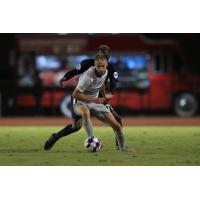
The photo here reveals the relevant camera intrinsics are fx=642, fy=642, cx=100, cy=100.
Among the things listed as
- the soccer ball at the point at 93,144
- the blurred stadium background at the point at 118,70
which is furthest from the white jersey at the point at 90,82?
the blurred stadium background at the point at 118,70

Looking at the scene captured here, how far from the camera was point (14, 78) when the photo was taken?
18.5 meters

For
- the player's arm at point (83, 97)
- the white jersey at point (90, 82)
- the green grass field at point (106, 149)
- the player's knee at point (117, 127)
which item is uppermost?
the white jersey at point (90, 82)

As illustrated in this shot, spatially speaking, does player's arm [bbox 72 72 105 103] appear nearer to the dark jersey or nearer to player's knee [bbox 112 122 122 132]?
the dark jersey

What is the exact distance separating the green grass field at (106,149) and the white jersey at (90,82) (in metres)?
0.91

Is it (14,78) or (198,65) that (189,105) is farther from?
(14,78)

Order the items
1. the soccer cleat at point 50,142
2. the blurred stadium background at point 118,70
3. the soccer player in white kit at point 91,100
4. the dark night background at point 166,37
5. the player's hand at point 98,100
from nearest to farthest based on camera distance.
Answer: the soccer player in white kit at point 91,100, the player's hand at point 98,100, the soccer cleat at point 50,142, the blurred stadium background at point 118,70, the dark night background at point 166,37

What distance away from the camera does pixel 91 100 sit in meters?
9.16

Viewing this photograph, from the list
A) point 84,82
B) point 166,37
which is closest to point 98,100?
point 84,82

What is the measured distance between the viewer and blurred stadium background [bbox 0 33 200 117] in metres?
18.0

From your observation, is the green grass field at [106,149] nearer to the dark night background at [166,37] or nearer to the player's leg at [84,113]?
the player's leg at [84,113]

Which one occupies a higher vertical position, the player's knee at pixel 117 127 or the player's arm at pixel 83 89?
the player's arm at pixel 83 89

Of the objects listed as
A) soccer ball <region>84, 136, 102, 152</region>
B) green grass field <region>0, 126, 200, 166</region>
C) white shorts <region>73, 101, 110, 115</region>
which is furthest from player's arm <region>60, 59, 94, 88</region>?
green grass field <region>0, 126, 200, 166</region>

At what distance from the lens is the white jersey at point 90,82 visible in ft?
29.7

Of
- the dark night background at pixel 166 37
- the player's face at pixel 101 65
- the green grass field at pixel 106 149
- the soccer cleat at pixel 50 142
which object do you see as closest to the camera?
the green grass field at pixel 106 149
